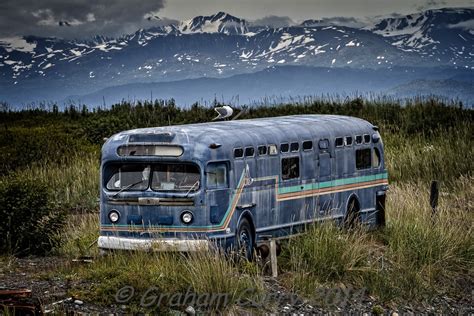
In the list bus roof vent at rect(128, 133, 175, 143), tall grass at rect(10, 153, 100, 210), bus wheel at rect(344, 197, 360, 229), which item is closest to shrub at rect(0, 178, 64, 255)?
bus roof vent at rect(128, 133, 175, 143)

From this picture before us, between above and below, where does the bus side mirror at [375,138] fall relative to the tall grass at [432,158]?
above

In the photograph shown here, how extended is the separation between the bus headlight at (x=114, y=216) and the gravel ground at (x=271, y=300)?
0.91m

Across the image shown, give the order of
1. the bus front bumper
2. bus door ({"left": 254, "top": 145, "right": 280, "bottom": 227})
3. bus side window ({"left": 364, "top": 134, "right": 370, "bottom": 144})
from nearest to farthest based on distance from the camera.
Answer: the bus front bumper, bus door ({"left": 254, "top": 145, "right": 280, "bottom": 227}), bus side window ({"left": 364, "top": 134, "right": 370, "bottom": 144})

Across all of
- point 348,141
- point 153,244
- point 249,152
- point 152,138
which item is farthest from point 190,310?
point 348,141

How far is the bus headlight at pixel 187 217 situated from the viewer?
14367 millimetres

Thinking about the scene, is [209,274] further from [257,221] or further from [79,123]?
[79,123]

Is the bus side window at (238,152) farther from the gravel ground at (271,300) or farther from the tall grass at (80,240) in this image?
the tall grass at (80,240)

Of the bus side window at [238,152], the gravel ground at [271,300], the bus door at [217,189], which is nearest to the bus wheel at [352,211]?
the gravel ground at [271,300]

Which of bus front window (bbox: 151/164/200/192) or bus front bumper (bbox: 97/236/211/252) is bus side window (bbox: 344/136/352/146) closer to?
bus front window (bbox: 151/164/200/192)

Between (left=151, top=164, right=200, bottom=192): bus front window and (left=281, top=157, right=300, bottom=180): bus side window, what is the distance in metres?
2.18

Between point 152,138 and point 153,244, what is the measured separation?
170 centimetres

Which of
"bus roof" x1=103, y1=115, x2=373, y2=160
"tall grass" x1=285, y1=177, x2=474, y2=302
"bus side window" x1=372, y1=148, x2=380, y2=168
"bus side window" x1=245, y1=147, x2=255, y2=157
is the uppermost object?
"bus roof" x1=103, y1=115, x2=373, y2=160

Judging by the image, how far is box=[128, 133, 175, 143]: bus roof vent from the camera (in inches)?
582

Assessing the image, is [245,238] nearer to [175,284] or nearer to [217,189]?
[217,189]
